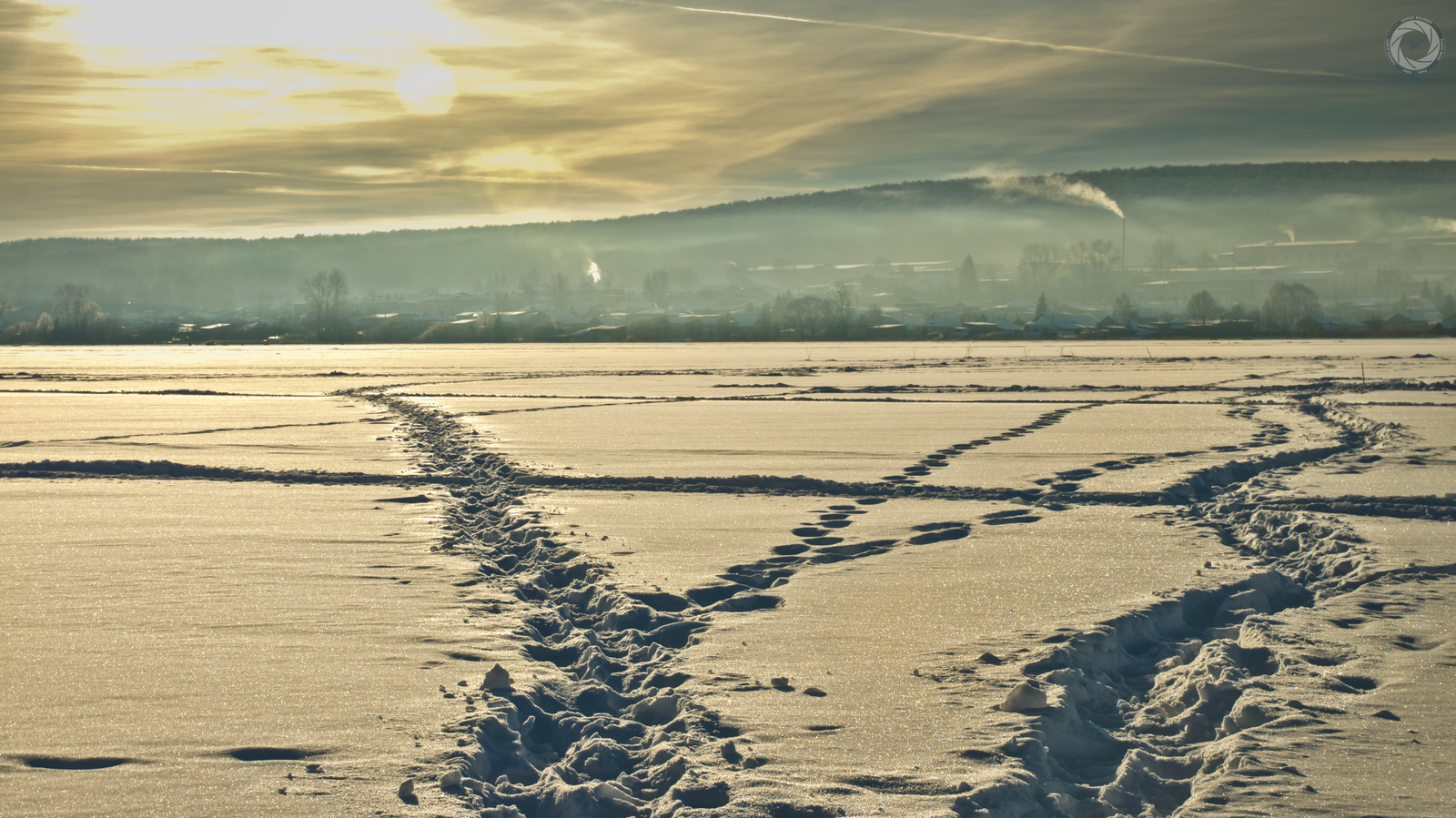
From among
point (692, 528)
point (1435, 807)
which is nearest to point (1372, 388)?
point (692, 528)

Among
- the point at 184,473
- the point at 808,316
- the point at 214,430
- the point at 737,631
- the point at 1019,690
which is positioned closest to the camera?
the point at 1019,690

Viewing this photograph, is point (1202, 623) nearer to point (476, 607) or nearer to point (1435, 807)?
point (1435, 807)

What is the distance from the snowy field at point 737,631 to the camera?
11.4ft

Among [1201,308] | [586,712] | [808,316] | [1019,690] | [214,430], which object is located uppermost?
[1201,308]

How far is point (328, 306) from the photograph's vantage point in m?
145

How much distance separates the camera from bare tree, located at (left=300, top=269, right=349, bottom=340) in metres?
114

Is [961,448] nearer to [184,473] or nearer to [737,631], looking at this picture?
[737,631]

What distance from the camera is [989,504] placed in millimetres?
A: 8570

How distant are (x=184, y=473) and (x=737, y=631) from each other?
8.33m

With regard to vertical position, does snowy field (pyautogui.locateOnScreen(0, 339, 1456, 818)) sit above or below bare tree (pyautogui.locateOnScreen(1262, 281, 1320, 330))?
below

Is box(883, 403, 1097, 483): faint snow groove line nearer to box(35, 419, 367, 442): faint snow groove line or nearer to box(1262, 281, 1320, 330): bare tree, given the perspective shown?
box(35, 419, 367, 442): faint snow groove line

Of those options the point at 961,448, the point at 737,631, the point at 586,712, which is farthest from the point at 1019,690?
the point at 961,448

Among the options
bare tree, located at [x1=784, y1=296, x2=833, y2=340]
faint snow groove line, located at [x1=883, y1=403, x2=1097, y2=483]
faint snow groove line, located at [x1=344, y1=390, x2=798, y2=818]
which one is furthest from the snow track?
bare tree, located at [x1=784, y1=296, x2=833, y2=340]

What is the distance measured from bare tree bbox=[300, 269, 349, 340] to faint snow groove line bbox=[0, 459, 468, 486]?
9690 cm
